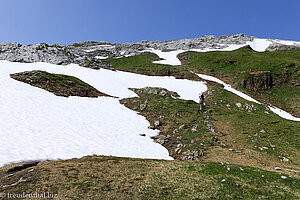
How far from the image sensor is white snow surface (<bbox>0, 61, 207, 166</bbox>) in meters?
14.7

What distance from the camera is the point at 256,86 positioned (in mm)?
49062

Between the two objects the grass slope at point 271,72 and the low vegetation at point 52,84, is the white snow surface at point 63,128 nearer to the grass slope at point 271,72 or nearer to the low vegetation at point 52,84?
the low vegetation at point 52,84

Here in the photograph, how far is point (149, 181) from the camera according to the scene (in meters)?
11.1

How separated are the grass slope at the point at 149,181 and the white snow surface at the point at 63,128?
262 centimetres

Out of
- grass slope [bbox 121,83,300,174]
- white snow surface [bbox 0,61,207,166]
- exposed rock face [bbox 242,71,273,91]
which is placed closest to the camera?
white snow surface [bbox 0,61,207,166]

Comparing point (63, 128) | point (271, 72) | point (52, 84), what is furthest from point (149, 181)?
point (271, 72)

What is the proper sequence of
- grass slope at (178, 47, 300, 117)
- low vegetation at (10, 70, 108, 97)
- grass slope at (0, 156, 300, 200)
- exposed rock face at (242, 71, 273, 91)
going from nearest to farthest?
grass slope at (0, 156, 300, 200), low vegetation at (10, 70, 108, 97), grass slope at (178, 47, 300, 117), exposed rock face at (242, 71, 273, 91)

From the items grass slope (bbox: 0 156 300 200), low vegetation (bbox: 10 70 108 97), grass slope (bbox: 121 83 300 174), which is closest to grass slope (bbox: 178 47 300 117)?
grass slope (bbox: 121 83 300 174)

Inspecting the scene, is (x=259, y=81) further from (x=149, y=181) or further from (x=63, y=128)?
(x=63, y=128)

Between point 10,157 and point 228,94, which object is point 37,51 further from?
point 228,94

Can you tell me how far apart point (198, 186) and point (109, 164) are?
25.8ft

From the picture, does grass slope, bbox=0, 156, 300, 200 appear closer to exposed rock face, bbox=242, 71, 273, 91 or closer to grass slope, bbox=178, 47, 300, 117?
Answer: grass slope, bbox=178, 47, 300, 117

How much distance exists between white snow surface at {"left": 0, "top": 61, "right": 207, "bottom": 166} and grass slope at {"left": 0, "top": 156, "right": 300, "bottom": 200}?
2.62m

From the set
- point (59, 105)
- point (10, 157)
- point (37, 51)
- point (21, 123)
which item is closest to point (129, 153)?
point (10, 157)
